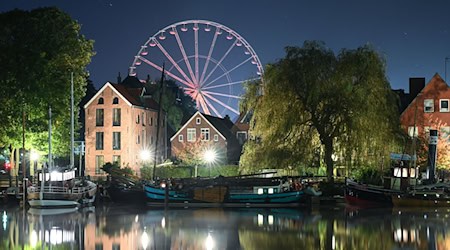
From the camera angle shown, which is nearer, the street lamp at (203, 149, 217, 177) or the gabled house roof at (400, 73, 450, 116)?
the gabled house roof at (400, 73, 450, 116)

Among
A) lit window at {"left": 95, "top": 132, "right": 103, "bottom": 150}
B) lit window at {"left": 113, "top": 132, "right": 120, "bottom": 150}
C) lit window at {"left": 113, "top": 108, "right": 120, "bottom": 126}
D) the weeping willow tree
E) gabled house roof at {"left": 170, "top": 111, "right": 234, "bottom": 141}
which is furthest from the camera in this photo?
gabled house roof at {"left": 170, "top": 111, "right": 234, "bottom": 141}

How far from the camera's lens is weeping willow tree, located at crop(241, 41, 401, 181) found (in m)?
58.2

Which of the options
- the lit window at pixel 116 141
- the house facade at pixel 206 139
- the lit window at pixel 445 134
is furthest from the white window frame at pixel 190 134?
the lit window at pixel 445 134

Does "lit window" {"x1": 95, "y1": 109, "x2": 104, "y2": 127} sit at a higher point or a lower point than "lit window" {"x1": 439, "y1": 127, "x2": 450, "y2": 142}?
higher

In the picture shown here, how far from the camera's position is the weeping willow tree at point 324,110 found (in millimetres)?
58250

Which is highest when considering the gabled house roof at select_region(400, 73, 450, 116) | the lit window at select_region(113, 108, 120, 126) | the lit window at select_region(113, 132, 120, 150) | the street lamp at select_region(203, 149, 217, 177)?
the gabled house roof at select_region(400, 73, 450, 116)

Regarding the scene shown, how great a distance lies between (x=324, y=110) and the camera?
59281 mm

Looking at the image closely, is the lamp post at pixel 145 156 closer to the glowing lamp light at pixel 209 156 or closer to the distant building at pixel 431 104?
the glowing lamp light at pixel 209 156

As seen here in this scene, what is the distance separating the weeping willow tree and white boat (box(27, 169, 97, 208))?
41.2ft

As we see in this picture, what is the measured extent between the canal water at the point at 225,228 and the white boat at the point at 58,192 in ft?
5.41

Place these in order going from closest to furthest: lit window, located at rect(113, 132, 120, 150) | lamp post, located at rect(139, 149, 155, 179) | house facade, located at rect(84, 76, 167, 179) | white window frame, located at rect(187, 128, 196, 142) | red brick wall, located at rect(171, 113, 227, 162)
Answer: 1. lamp post, located at rect(139, 149, 155, 179)
2. house facade, located at rect(84, 76, 167, 179)
3. lit window, located at rect(113, 132, 120, 150)
4. red brick wall, located at rect(171, 113, 227, 162)
5. white window frame, located at rect(187, 128, 196, 142)

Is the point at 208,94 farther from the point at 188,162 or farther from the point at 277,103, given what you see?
the point at 277,103

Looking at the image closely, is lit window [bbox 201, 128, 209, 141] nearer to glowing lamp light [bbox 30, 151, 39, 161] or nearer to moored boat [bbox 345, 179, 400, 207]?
glowing lamp light [bbox 30, 151, 39, 161]

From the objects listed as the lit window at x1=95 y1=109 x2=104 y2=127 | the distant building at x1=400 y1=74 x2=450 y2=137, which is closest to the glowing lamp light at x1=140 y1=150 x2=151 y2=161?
the lit window at x1=95 y1=109 x2=104 y2=127
